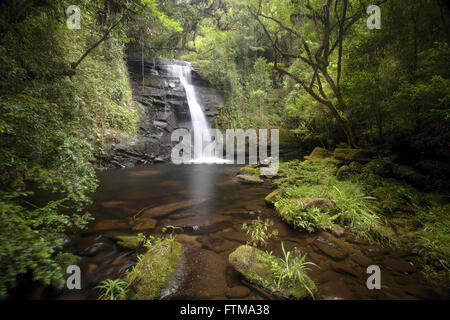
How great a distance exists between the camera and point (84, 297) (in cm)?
229

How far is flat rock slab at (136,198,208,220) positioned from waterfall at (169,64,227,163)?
9288mm

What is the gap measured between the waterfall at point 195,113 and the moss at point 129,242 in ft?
38.4

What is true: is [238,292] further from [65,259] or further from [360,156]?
[360,156]

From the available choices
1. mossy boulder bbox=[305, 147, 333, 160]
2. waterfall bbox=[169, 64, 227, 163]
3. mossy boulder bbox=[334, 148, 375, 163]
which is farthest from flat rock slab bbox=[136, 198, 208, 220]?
waterfall bbox=[169, 64, 227, 163]

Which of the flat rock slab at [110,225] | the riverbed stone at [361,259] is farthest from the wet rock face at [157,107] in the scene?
the riverbed stone at [361,259]

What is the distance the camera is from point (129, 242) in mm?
3328

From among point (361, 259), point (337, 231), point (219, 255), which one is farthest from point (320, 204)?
point (219, 255)

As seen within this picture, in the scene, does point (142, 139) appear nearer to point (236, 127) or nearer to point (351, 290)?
point (236, 127)

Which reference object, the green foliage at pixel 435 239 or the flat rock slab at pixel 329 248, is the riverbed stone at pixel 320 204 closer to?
the flat rock slab at pixel 329 248

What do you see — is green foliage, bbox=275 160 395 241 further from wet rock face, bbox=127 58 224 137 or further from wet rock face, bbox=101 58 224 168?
wet rock face, bbox=127 58 224 137

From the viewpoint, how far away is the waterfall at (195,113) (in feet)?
50.7

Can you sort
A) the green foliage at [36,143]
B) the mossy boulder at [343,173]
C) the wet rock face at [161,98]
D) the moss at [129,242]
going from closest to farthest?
the green foliage at [36,143]
the moss at [129,242]
the mossy boulder at [343,173]
the wet rock face at [161,98]

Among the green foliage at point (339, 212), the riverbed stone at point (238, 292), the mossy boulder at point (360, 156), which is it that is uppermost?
the mossy boulder at point (360, 156)

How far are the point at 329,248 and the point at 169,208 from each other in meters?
3.89
